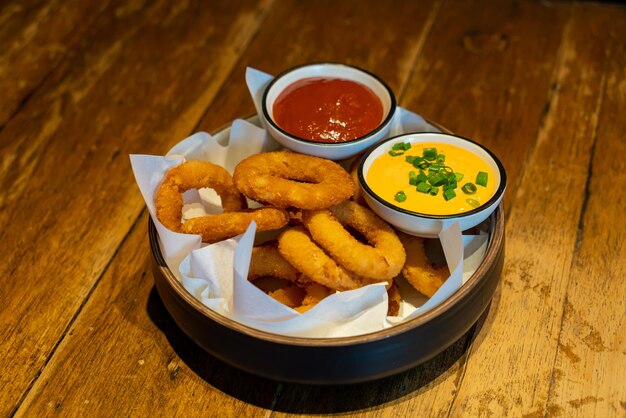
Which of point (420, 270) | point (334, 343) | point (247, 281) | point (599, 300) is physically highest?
point (247, 281)

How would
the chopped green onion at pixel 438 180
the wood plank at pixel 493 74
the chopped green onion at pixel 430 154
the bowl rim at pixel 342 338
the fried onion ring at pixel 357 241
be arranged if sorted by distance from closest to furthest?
the bowl rim at pixel 342 338 → the fried onion ring at pixel 357 241 → the chopped green onion at pixel 438 180 → the chopped green onion at pixel 430 154 → the wood plank at pixel 493 74

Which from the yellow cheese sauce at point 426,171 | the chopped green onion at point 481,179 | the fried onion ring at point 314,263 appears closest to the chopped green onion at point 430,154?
the yellow cheese sauce at point 426,171

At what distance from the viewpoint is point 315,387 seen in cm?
175

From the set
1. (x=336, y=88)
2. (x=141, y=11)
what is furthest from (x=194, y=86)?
(x=336, y=88)

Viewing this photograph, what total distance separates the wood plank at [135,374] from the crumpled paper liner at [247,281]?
0.69ft

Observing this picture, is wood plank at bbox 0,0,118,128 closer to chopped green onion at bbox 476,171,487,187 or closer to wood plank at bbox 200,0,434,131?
wood plank at bbox 200,0,434,131

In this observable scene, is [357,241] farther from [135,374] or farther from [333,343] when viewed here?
[135,374]

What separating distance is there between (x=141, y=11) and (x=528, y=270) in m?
2.13

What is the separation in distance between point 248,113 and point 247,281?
4.01 feet

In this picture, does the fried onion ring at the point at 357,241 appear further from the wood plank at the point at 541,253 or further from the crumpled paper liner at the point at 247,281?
the wood plank at the point at 541,253

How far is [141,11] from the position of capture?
10.6 feet

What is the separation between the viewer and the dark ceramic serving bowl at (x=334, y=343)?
1.55 m

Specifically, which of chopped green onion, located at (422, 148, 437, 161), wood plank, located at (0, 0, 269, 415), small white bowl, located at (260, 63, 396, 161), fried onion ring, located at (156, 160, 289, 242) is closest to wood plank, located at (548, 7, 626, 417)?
chopped green onion, located at (422, 148, 437, 161)

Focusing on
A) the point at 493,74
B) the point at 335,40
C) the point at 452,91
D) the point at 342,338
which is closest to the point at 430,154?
the point at 342,338
